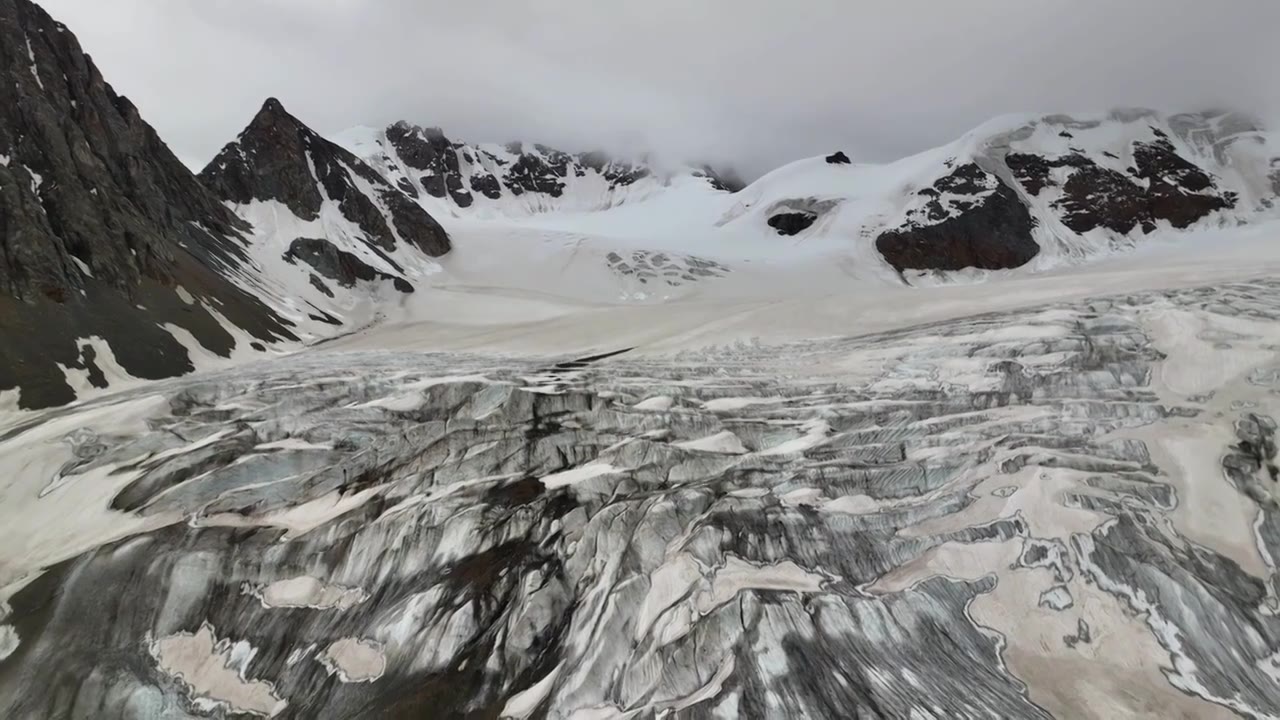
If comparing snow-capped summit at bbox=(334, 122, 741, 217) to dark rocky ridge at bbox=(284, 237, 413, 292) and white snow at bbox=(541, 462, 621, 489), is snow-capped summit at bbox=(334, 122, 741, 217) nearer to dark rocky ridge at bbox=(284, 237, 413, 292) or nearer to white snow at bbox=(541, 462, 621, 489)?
dark rocky ridge at bbox=(284, 237, 413, 292)

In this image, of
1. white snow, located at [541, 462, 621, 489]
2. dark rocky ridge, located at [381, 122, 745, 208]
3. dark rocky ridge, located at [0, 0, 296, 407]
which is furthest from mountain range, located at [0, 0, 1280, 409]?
white snow, located at [541, 462, 621, 489]

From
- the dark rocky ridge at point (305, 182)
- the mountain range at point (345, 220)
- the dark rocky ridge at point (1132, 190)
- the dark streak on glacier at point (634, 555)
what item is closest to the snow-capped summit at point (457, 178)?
the mountain range at point (345, 220)

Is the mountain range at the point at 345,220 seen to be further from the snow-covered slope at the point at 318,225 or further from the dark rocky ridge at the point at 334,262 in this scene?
the snow-covered slope at the point at 318,225

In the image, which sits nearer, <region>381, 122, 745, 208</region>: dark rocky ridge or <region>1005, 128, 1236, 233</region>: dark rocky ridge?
<region>1005, 128, 1236, 233</region>: dark rocky ridge

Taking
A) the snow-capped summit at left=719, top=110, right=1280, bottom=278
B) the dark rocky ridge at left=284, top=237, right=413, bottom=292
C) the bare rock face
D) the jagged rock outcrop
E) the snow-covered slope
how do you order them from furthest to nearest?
the jagged rock outcrop
the snow-capped summit at left=719, top=110, right=1280, bottom=278
the bare rock face
the dark rocky ridge at left=284, top=237, right=413, bottom=292
the snow-covered slope

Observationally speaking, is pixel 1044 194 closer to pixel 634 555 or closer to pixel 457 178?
pixel 634 555

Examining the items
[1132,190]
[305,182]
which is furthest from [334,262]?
[1132,190]
